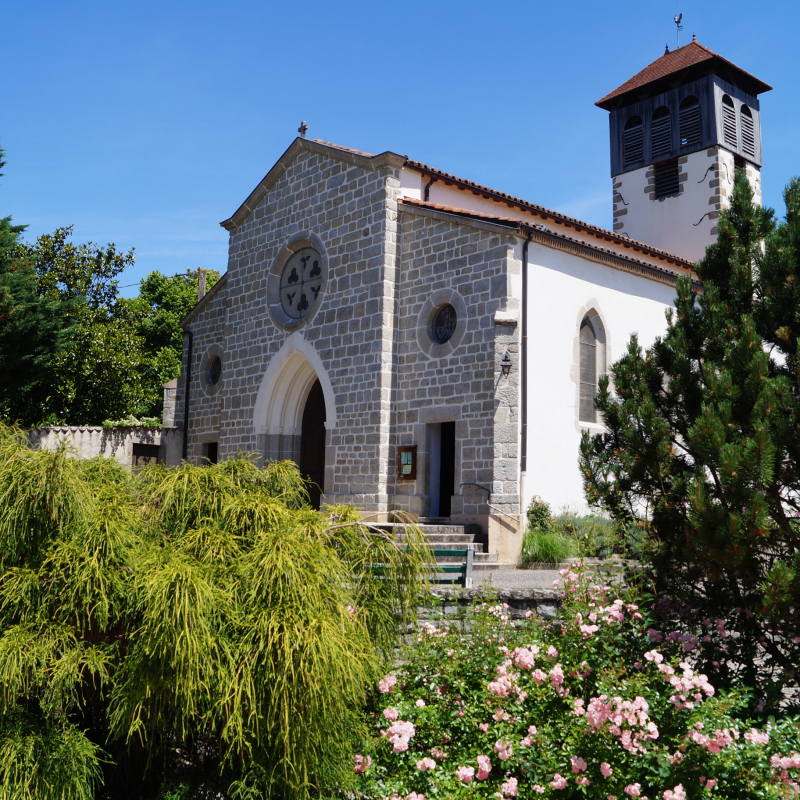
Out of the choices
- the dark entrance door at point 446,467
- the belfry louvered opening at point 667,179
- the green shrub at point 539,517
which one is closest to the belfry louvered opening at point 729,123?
the belfry louvered opening at point 667,179

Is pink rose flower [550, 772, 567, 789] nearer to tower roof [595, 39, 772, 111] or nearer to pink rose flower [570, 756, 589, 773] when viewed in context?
pink rose flower [570, 756, 589, 773]

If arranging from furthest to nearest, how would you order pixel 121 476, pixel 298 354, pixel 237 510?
pixel 298 354 < pixel 121 476 < pixel 237 510

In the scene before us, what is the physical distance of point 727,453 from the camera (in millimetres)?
5164

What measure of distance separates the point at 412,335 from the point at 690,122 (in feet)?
43.7

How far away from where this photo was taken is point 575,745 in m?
4.80

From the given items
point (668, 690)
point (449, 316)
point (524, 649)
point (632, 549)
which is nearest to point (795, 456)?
point (632, 549)

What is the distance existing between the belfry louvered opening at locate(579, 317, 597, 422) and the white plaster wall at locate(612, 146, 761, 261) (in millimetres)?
8432

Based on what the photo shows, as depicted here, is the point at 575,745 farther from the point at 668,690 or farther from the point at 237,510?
the point at 237,510

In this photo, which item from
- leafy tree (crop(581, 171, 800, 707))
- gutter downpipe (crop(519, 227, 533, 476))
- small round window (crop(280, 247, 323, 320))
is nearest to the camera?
leafy tree (crop(581, 171, 800, 707))

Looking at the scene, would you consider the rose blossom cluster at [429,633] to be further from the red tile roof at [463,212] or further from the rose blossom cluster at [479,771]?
the red tile roof at [463,212]

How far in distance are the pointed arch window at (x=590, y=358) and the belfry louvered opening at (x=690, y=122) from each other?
10.8m

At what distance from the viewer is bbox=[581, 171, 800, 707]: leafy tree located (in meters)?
5.26

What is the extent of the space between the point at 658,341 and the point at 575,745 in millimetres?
3308

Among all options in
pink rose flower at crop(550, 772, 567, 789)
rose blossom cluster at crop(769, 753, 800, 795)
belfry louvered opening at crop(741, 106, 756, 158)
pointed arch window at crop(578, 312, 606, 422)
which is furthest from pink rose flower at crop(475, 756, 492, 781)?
belfry louvered opening at crop(741, 106, 756, 158)
